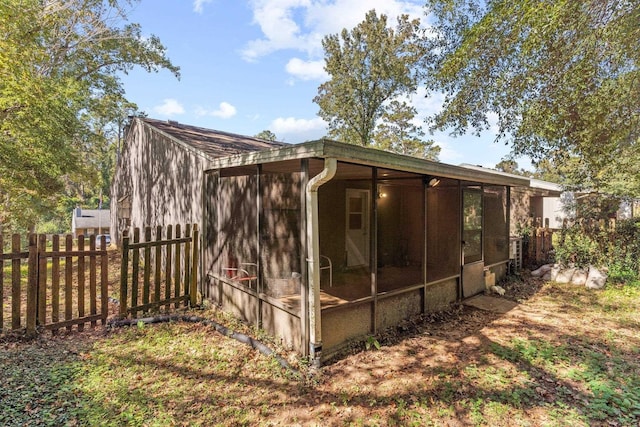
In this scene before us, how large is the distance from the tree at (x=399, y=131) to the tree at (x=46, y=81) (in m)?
17.6

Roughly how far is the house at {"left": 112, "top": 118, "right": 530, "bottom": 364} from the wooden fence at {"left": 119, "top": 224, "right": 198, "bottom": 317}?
268 mm

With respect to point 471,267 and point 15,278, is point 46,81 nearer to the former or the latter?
point 15,278

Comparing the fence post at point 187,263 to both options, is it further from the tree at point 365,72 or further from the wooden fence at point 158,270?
the tree at point 365,72

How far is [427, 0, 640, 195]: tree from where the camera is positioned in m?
5.12

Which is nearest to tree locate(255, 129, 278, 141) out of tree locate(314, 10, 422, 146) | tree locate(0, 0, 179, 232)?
tree locate(314, 10, 422, 146)

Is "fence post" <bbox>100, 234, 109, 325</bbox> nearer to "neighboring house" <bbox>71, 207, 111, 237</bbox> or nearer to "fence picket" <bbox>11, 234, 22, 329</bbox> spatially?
"fence picket" <bbox>11, 234, 22, 329</bbox>

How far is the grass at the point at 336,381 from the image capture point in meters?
2.97

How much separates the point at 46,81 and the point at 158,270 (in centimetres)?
658

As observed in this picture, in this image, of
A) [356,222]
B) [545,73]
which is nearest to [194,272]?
[356,222]

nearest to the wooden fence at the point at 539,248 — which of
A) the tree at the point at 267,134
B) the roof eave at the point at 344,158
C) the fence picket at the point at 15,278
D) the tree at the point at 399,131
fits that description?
the roof eave at the point at 344,158

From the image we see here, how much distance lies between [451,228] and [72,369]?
6655 millimetres

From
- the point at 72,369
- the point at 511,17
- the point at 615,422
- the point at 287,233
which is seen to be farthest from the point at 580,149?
the point at 72,369

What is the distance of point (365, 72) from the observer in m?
23.4

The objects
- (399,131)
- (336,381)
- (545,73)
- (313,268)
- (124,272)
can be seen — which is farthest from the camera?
(399,131)
